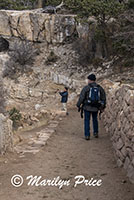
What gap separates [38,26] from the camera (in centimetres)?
2336

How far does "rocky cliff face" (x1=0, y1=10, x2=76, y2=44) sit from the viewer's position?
75.7ft

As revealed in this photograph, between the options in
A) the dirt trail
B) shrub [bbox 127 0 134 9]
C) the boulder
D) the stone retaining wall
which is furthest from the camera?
the boulder

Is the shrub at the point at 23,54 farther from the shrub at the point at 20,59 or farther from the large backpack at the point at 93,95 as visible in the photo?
the large backpack at the point at 93,95

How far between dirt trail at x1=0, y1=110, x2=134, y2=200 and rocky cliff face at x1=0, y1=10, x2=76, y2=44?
1644 centimetres

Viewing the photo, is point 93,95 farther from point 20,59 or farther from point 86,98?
point 20,59

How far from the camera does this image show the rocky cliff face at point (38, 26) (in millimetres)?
23078

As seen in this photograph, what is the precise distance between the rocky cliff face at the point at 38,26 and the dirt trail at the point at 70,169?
53.9ft

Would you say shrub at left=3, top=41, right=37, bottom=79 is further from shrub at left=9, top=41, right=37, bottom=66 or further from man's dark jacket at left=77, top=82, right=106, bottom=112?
man's dark jacket at left=77, top=82, right=106, bottom=112

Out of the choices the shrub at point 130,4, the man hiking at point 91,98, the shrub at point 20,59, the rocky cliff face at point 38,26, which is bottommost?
the shrub at point 20,59

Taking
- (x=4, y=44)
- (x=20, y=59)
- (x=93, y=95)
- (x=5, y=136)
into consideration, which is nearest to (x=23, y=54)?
(x=20, y=59)

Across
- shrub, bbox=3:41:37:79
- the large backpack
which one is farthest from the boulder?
the large backpack

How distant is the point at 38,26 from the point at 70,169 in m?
19.6

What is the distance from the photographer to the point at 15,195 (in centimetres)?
402

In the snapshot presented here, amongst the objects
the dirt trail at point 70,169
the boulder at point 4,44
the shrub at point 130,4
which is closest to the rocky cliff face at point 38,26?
the boulder at point 4,44
